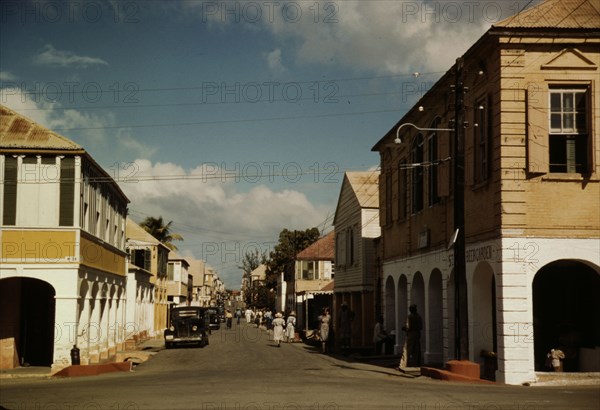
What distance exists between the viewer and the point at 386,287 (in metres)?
35.8

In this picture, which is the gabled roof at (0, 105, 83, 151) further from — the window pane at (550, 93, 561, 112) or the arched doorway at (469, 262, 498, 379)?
the window pane at (550, 93, 561, 112)

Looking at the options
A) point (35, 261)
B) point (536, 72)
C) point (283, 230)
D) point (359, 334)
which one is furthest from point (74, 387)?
point (283, 230)

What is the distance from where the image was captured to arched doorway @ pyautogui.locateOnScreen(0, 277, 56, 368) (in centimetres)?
2831

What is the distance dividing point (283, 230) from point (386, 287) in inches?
2410

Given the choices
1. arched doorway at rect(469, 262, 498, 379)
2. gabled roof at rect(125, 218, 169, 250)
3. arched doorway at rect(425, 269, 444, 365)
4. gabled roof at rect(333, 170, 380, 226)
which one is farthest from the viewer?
gabled roof at rect(125, 218, 169, 250)

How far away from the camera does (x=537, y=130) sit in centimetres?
2014

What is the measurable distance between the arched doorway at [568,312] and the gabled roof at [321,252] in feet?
169

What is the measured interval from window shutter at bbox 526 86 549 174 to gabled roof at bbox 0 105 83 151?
1445cm

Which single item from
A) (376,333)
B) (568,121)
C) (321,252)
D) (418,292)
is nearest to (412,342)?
(418,292)

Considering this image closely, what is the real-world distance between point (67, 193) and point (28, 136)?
7.69 feet

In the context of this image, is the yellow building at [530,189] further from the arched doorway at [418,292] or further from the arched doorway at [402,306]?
the arched doorway at [402,306]

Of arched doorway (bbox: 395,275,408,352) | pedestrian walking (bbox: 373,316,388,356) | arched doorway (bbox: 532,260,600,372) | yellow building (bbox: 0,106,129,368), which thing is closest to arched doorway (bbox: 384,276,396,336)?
pedestrian walking (bbox: 373,316,388,356)

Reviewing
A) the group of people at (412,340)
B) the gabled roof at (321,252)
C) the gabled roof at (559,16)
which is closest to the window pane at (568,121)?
the gabled roof at (559,16)

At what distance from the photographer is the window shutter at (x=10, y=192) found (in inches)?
1034
